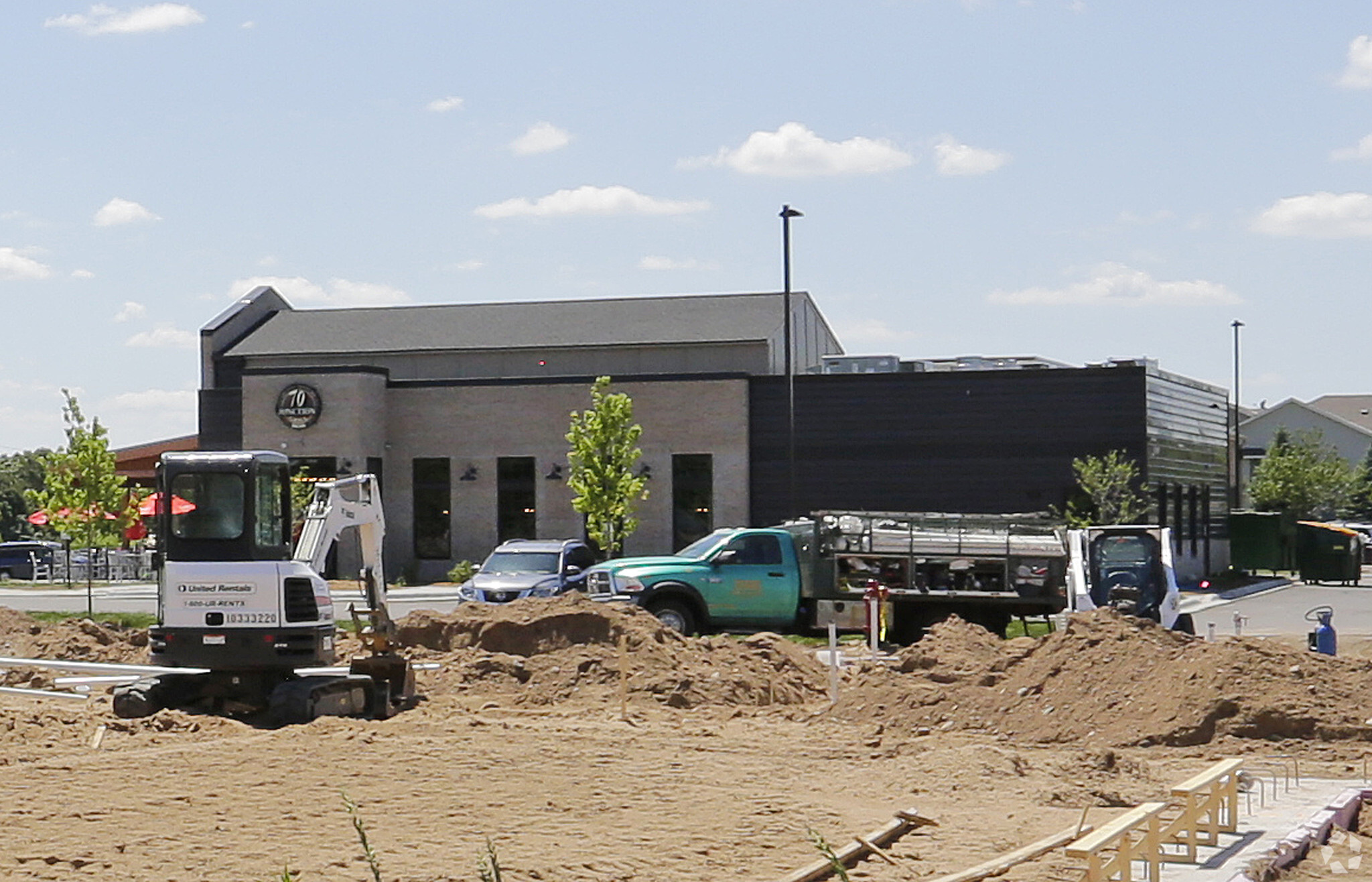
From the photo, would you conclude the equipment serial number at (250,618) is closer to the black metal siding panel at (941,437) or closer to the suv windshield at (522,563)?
the suv windshield at (522,563)

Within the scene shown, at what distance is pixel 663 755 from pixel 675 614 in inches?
455

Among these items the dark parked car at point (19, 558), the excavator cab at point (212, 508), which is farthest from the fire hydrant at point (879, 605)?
the dark parked car at point (19, 558)

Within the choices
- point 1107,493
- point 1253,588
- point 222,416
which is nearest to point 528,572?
point 1107,493

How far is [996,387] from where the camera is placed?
4847cm

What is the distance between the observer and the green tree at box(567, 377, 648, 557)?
45.8 meters

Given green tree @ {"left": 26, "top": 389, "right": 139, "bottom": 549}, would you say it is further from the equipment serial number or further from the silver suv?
the equipment serial number

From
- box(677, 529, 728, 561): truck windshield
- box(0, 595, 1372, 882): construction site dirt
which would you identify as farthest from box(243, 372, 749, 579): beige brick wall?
box(0, 595, 1372, 882): construction site dirt

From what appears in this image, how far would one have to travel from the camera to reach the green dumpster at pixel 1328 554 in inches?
2028

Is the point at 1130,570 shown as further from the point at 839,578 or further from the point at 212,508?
the point at 212,508

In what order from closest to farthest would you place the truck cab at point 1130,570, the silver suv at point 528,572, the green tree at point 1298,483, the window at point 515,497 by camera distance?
the truck cab at point 1130,570, the silver suv at point 528,572, the window at point 515,497, the green tree at point 1298,483

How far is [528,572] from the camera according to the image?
3388 cm

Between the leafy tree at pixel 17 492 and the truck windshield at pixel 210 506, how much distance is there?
8283 centimetres

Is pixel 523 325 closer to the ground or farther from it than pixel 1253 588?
farther from it

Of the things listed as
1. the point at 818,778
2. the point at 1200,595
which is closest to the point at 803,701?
the point at 818,778
